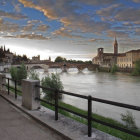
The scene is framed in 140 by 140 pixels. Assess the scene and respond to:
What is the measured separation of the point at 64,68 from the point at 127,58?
41814mm

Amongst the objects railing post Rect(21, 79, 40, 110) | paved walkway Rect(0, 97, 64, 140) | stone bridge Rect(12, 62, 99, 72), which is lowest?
paved walkway Rect(0, 97, 64, 140)

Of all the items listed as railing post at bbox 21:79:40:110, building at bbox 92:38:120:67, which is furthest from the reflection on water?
building at bbox 92:38:120:67

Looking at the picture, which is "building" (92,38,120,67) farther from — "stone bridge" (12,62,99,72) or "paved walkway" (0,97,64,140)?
"paved walkway" (0,97,64,140)

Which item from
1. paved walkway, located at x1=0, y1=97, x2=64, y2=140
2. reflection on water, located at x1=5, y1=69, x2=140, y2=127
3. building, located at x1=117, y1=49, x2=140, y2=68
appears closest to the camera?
paved walkway, located at x1=0, y1=97, x2=64, y2=140

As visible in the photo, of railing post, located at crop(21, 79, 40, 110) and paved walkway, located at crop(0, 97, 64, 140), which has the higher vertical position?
railing post, located at crop(21, 79, 40, 110)

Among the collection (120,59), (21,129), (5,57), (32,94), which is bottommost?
(21,129)

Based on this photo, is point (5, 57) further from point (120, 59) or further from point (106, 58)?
point (120, 59)

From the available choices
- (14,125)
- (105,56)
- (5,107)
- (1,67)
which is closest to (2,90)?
(5,107)

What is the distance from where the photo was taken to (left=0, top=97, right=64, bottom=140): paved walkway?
427cm

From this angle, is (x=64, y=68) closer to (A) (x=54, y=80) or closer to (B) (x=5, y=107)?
(A) (x=54, y=80)

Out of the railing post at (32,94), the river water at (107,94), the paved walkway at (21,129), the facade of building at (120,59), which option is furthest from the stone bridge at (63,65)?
the paved walkway at (21,129)

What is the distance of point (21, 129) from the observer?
479 cm

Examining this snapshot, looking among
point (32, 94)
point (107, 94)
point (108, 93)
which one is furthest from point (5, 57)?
point (32, 94)

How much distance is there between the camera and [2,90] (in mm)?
11328
